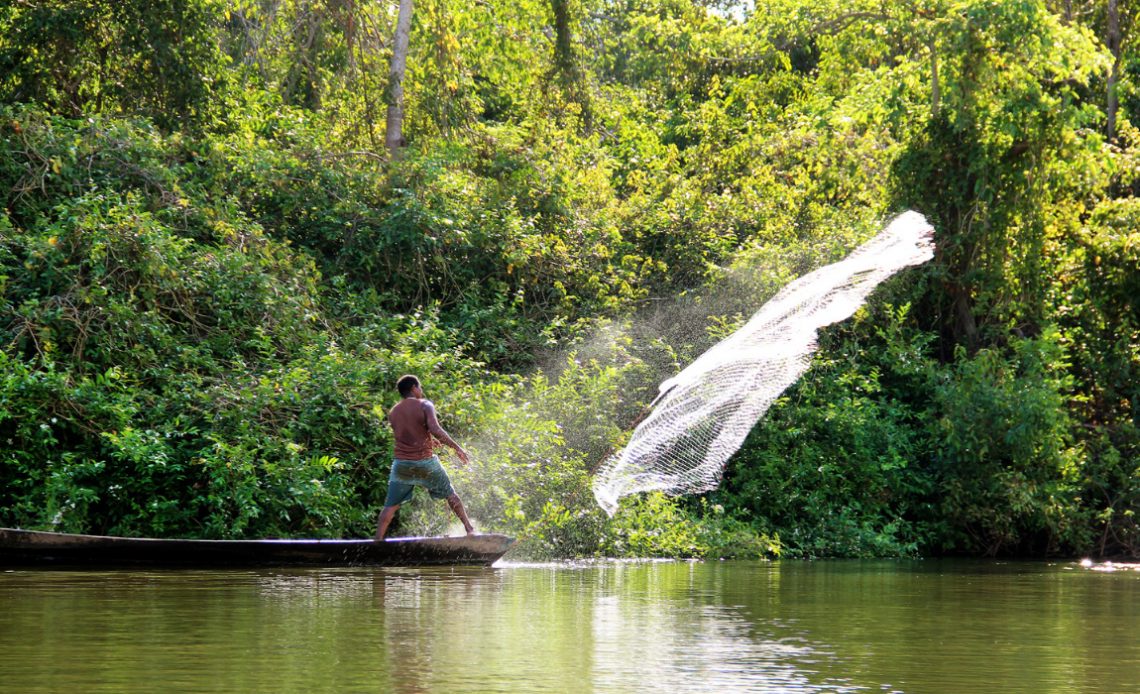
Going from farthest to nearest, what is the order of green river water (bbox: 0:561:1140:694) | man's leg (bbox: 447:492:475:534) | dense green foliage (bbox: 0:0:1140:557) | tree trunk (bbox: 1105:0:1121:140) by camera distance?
tree trunk (bbox: 1105:0:1121:140)
dense green foliage (bbox: 0:0:1140:557)
man's leg (bbox: 447:492:475:534)
green river water (bbox: 0:561:1140:694)

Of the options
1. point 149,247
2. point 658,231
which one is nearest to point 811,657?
point 149,247

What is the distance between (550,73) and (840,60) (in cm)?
504

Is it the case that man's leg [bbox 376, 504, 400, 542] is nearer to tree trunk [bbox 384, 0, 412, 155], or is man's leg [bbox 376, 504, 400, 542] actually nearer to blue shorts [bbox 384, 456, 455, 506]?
blue shorts [bbox 384, 456, 455, 506]

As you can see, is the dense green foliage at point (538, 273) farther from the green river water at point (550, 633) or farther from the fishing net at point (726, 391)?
the green river water at point (550, 633)

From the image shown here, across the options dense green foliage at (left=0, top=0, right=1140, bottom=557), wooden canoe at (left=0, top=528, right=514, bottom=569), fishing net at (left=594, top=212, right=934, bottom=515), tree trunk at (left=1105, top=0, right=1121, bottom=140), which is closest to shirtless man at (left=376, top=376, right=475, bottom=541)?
wooden canoe at (left=0, top=528, right=514, bottom=569)

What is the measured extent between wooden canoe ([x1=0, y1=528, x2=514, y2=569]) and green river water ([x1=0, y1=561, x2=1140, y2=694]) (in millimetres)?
246

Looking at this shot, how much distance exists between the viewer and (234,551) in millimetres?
14016

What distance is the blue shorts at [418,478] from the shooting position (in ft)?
48.7

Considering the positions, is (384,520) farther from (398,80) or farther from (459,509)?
(398,80)

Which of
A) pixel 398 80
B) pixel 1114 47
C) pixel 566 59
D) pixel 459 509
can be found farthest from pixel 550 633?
pixel 1114 47

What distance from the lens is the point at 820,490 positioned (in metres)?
19.8

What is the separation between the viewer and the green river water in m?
7.17

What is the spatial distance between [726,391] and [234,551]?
4.74 meters

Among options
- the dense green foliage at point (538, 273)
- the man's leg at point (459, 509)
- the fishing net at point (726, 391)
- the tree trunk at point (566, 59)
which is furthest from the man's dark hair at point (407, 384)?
the tree trunk at point (566, 59)
